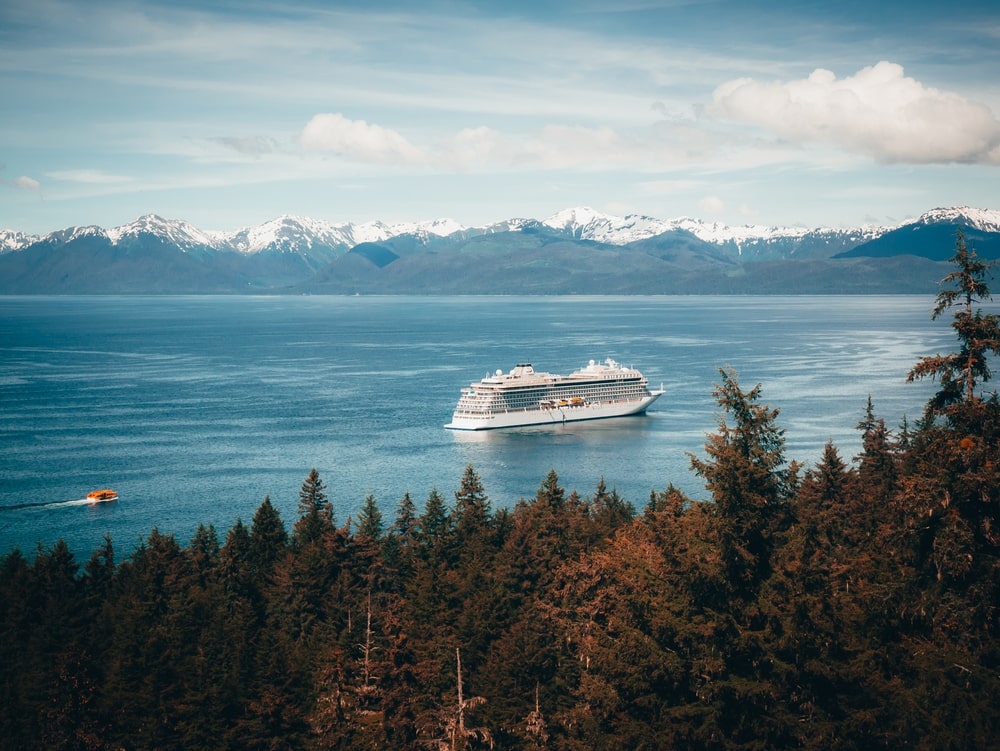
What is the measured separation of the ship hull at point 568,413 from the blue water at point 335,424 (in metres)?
1.59

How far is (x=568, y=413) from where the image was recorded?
3273 inches

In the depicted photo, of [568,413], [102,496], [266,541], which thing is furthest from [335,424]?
[266,541]

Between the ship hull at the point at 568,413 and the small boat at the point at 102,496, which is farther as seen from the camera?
the ship hull at the point at 568,413

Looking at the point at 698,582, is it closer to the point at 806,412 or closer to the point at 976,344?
the point at 976,344

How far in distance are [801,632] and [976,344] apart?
Result: 4.05 meters

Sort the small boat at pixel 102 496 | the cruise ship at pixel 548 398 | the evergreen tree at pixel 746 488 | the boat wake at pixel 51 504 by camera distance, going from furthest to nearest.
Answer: the cruise ship at pixel 548 398, the small boat at pixel 102 496, the boat wake at pixel 51 504, the evergreen tree at pixel 746 488

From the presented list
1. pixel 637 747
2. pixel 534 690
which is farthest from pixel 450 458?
pixel 637 747

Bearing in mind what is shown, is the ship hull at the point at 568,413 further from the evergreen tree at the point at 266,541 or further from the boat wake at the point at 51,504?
the evergreen tree at the point at 266,541

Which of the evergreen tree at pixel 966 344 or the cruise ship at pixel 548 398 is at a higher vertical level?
the evergreen tree at pixel 966 344

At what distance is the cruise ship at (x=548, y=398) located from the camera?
255 feet

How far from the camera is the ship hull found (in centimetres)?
7875

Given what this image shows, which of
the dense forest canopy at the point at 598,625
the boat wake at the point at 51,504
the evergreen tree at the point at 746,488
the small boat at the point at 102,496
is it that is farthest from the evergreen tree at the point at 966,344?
the boat wake at the point at 51,504

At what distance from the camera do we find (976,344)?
1166 cm

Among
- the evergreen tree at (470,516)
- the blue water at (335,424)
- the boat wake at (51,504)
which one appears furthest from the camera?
the blue water at (335,424)
